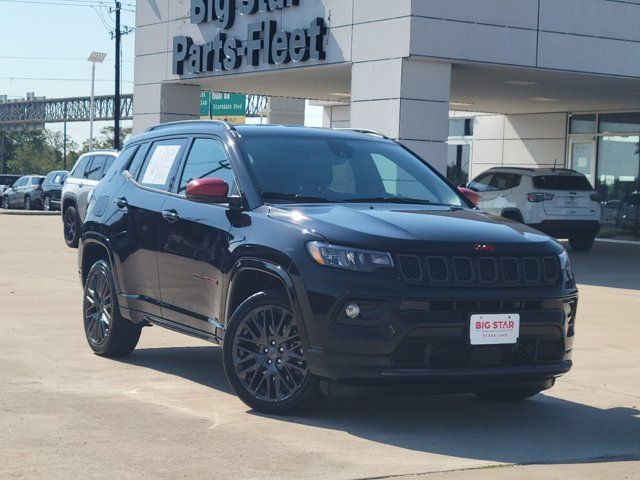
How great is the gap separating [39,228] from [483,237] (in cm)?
2671

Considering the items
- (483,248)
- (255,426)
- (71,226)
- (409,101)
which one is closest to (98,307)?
(255,426)

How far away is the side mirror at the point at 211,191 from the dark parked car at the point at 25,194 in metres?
44.2

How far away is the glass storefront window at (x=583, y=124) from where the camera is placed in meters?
30.6

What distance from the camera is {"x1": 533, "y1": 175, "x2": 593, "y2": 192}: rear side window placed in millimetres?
24000

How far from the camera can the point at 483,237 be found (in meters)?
7.07

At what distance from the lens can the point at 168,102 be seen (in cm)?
2838

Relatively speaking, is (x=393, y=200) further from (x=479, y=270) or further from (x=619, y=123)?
(x=619, y=123)

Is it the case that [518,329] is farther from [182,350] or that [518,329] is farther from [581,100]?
[581,100]

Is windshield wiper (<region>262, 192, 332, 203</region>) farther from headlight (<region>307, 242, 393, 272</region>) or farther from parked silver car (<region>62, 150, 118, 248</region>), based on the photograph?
parked silver car (<region>62, 150, 118, 248</region>)

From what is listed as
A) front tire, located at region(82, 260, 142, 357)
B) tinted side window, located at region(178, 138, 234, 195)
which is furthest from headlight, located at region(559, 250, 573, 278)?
front tire, located at region(82, 260, 142, 357)

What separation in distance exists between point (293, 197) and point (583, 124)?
2425 cm

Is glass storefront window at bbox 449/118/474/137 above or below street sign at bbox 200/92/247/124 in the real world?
below

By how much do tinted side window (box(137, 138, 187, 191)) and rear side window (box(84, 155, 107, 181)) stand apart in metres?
14.8

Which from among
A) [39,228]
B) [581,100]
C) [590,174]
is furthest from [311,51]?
[39,228]
